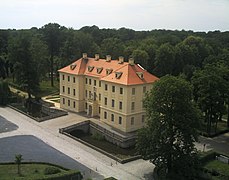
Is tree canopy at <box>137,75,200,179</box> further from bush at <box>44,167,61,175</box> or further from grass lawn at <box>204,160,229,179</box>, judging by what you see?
bush at <box>44,167,61,175</box>

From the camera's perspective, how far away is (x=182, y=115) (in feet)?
100

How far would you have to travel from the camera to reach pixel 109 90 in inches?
1828

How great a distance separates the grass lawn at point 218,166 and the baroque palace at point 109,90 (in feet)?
44.4

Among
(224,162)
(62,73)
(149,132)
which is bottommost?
(224,162)

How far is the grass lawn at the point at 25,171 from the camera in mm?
28641

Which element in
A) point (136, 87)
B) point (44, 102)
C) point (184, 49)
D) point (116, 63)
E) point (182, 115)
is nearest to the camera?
point (182, 115)

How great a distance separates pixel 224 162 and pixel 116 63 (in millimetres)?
22706

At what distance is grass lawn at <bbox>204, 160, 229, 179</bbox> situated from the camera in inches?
1265

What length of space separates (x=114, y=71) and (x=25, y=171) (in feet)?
73.4

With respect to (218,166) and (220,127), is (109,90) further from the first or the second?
(218,166)

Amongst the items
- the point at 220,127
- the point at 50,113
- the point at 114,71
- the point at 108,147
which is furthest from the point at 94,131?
the point at 220,127

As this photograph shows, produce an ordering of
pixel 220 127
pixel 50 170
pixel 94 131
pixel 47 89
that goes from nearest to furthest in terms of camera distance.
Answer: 1. pixel 50 170
2. pixel 94 131
3. pixel 220 127
4. pixel 47 89

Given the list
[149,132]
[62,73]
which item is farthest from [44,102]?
[149,132]

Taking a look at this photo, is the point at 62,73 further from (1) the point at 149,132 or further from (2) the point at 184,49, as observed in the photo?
(2) the point at 184,49
